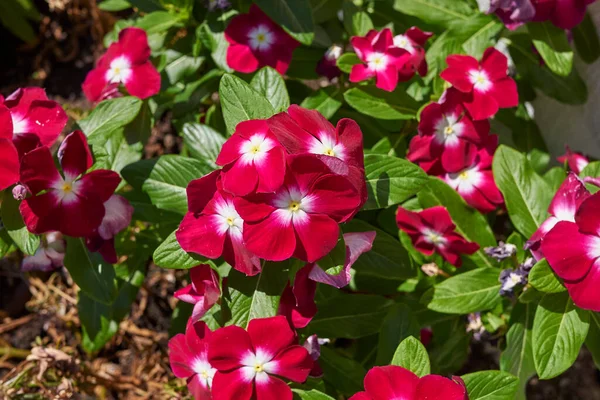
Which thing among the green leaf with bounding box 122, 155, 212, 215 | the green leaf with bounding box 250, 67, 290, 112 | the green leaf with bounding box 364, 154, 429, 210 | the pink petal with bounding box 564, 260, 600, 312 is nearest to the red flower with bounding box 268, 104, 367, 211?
the green leaf with bounding box 364, 154, 429, 210

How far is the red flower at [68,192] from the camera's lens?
3.88ft

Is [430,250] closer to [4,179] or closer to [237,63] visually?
[237,63]

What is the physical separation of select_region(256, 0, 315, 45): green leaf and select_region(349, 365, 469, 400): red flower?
84cm

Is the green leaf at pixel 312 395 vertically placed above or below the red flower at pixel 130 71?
below

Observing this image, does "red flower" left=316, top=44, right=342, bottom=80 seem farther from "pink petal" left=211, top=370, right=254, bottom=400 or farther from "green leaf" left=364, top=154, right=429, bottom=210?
"pink petal" left=211, top=370, right=254, bottom=400

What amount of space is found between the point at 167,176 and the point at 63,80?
4.89 feet

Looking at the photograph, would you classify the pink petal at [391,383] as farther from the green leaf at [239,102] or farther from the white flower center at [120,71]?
the white flower center at [120,71]

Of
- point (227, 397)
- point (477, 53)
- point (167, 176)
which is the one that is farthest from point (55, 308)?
point (477, 53)

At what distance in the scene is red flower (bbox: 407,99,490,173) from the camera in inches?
58.0

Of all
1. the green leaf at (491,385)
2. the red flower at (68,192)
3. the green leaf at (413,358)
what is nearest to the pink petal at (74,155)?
the red flower at (68,192)

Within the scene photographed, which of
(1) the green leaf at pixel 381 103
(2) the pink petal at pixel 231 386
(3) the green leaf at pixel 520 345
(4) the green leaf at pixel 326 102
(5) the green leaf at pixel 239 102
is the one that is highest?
(5) the green leaf at pixel 239 102

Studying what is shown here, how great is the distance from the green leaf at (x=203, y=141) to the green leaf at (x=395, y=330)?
1.75ft

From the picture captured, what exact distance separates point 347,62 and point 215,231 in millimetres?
634

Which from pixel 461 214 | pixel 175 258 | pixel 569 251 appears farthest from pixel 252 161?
pixel 461 214
